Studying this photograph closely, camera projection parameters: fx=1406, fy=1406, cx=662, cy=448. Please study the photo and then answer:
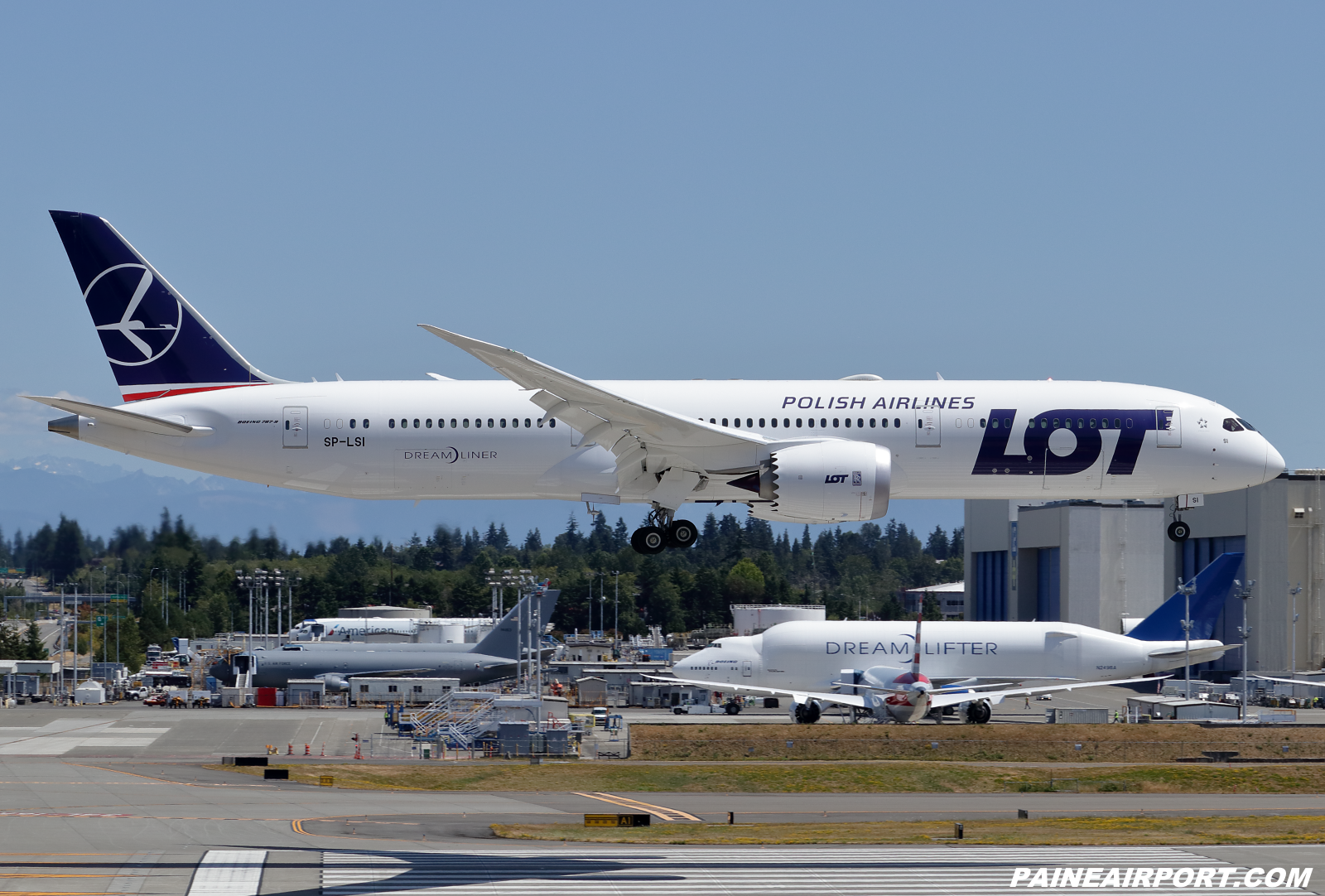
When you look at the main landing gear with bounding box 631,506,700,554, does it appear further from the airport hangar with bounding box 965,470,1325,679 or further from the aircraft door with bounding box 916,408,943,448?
the airport hangar with bounding box 965,470,1325,679

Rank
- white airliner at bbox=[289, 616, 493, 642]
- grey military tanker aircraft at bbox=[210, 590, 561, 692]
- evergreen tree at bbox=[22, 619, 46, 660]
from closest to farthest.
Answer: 1. grey military tanker aircraft at bbox=[210, 590, 561, 692]
2. white airliner at bbox=[289, 616, 493, 642]
3. evergreen tree at bbox=[22, 619, 46, 660]

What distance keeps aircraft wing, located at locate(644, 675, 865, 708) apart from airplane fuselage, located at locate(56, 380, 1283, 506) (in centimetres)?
4145

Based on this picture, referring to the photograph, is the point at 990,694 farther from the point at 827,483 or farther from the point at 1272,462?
the point at 827,483

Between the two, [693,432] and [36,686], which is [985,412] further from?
[36,686]

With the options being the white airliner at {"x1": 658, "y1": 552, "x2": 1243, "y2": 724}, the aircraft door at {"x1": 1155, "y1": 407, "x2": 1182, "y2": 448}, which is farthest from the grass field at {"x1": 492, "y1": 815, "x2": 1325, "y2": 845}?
the white airliner at {"x1": 658, "y1": 552, "x2": 1243, "y2": 724}

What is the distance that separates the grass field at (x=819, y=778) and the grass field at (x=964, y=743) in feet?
17.0

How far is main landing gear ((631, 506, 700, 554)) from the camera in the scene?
125ft

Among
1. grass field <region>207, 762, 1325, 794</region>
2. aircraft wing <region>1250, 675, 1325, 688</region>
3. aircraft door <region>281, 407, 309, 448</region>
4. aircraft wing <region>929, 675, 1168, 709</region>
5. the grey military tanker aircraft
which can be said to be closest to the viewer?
aircraft door <region>281, 407, 309, 448</region>

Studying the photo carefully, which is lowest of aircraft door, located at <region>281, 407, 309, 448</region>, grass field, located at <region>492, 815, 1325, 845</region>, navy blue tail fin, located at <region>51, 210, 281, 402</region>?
grass field, located at <region>492, 815, 1325, 845</region>

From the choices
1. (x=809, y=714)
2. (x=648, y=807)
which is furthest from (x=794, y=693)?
(x=648, y=807)

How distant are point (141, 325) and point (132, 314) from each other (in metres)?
0.48

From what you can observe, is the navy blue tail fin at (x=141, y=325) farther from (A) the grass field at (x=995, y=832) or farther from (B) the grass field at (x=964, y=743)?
(B) the grass field at (x=964, y=743)

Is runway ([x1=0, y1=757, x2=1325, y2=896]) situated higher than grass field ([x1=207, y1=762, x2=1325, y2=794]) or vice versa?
runway ([x1=0, y1=757, x2=1325, y2=896])
